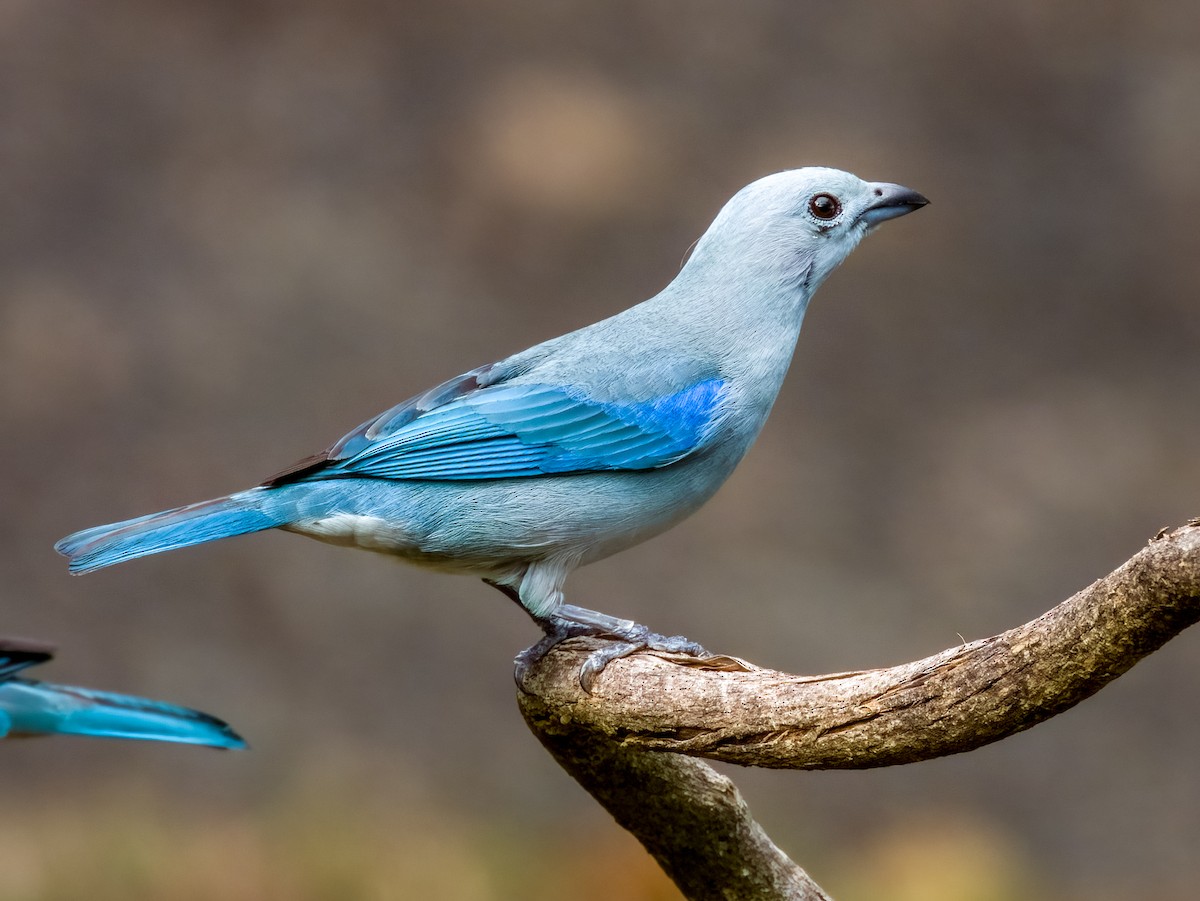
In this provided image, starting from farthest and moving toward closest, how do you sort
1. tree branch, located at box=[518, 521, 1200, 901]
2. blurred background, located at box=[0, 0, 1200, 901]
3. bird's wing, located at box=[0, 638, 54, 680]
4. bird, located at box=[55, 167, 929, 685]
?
blurred background, located at box=[0, 0, 1200, 901] → bird's wing, located at box=[0, 638, 54, 680] → bird, located at box=[55, 167, 929, 685] → tree branch, located at box=[518, 521, 1200, 901]

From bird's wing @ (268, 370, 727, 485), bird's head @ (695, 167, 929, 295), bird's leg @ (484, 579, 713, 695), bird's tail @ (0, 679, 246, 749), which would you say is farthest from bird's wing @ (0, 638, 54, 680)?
bird's head @ (695, 167, 929, 295)

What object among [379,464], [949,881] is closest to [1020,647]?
[379,464]

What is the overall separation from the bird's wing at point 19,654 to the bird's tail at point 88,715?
4.0 inches

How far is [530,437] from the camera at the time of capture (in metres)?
3.44

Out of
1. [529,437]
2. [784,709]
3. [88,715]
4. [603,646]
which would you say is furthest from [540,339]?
[784,709]

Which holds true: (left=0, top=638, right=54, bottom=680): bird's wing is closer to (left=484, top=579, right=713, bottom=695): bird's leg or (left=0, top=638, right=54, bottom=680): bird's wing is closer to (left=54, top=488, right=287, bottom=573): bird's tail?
(left=54, top=488, right=287, bottom=573): bird's tail

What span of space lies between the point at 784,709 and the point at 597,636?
80cm

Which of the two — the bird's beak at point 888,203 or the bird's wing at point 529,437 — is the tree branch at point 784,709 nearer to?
the bird's wing at point 529,437

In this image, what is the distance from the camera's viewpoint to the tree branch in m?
2.20

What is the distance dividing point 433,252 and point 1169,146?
449 cm

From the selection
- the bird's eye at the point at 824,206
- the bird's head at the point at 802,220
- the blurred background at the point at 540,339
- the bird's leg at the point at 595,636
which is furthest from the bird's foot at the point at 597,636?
the blurred background at the point at 540,339

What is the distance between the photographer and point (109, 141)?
786cm

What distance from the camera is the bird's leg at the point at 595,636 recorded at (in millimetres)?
3154

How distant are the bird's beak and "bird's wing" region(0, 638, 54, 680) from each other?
252 centimetres
